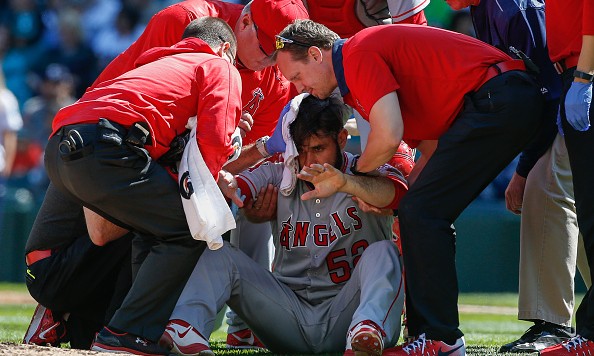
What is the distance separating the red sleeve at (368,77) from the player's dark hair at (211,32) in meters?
0.92

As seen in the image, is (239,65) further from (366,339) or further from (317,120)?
(366,339)

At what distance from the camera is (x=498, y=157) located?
14.9 ft

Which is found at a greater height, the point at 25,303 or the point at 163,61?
the point at 163,61

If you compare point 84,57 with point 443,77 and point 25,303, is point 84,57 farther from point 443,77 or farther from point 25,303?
point 443,77

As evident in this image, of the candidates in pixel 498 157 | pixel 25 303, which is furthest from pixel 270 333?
pixel 25 303

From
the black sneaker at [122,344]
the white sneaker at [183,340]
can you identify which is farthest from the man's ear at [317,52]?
the black sneaker at [122,344]

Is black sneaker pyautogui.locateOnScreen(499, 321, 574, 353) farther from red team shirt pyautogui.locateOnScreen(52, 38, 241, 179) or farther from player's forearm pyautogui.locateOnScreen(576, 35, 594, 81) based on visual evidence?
red team shirt pyautogui.locateOnScreen(52, 38, 241, 179)

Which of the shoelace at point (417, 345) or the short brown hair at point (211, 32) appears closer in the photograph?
the shoelace at point (417, 345)

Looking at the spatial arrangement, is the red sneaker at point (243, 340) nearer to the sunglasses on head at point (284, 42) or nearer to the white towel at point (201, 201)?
the white towel at point (201, 201)

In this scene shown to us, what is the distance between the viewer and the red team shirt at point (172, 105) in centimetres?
457

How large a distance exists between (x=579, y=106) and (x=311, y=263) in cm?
156

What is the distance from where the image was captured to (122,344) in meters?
4.44

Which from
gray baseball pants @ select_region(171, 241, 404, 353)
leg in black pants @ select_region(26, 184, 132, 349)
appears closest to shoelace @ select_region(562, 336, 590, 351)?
gray baseball pants @ select_region(171, 241, 404, 353)

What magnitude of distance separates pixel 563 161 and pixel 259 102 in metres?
2.01
